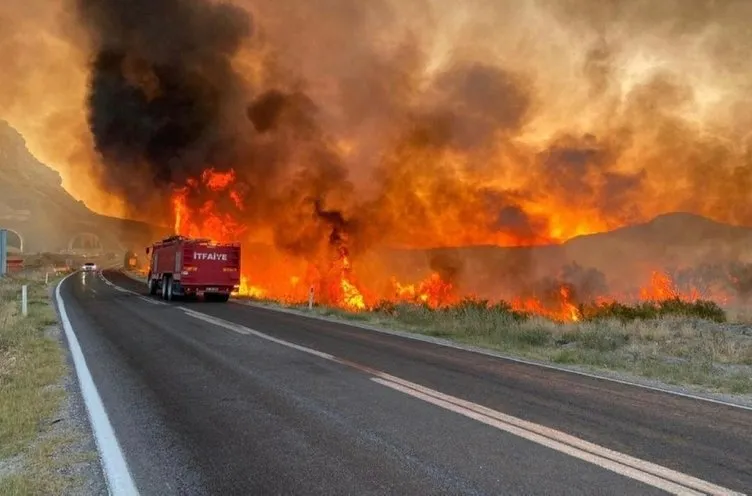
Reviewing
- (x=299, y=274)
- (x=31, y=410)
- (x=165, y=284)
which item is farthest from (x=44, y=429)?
(x=299, y=274)

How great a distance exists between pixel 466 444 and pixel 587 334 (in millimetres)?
8701

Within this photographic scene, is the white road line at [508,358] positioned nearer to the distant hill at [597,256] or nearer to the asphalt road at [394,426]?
the asphalt road at [394,426]

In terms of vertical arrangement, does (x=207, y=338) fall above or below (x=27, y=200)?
below

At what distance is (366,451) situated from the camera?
15.2 feet

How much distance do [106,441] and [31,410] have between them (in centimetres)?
167

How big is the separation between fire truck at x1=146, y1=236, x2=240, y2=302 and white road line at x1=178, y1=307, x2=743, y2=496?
1726 centimetres

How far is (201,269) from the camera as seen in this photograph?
2342 centimetres

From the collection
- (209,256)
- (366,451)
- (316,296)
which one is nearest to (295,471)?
(366,451)

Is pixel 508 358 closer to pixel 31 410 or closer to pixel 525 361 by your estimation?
pixel 525 361

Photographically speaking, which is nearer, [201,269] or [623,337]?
[623,337]

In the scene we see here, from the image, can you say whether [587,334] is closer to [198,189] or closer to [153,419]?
[153,419]

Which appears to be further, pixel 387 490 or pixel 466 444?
pixel 466 444

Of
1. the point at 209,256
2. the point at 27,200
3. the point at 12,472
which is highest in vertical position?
the point at 27,200

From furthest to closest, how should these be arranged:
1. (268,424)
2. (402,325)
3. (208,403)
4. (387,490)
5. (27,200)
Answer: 1. (27,200)
2. (402,325)
3. (208,403)
4. (268,424)
5. (387,490)
